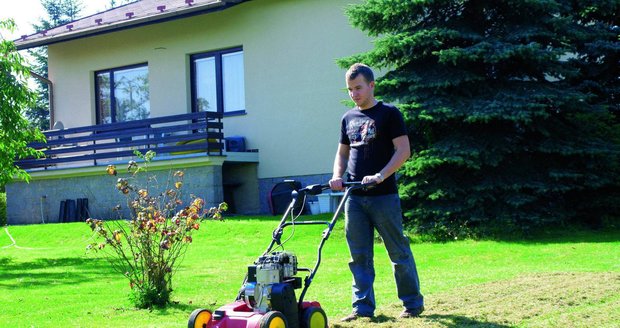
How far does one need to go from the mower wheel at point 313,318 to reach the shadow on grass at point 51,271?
584 centimetres

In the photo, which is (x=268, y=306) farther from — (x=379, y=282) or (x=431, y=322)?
(x=379, y=282)

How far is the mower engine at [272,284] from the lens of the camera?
601 centimetres

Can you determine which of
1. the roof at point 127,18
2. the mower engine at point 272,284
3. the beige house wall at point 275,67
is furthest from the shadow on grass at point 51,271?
the roof at point 127,18

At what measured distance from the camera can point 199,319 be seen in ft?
20.4

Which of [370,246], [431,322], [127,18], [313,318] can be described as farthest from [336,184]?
[127,18]

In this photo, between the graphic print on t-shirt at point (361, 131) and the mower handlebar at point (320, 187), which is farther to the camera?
the graphic print on t-shirt at point (361, 131)

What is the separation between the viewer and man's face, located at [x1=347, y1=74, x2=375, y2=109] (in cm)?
692

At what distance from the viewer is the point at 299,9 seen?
20.3 meters

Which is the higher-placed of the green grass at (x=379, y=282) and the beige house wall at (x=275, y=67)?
the beige house wall at (x=275, y=67)

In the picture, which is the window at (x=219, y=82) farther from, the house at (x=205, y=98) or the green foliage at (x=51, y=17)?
the green foliage at (x=51, y=17)

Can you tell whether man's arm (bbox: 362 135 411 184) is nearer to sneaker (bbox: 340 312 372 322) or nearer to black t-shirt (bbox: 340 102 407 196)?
black t-shirt (bbox: 340 102 407 196)

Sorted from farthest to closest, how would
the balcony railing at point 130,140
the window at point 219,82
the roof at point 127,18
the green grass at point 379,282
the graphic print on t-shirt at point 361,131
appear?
the window at point 219,82 → the roof at point 127,18 → the balcony railing at point 130,140 → the green grass at point 379,282 → the graphic print on t-shirt at point 361,131

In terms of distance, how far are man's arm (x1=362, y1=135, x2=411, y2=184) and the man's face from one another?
0.39 m

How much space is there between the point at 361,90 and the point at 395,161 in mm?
637
